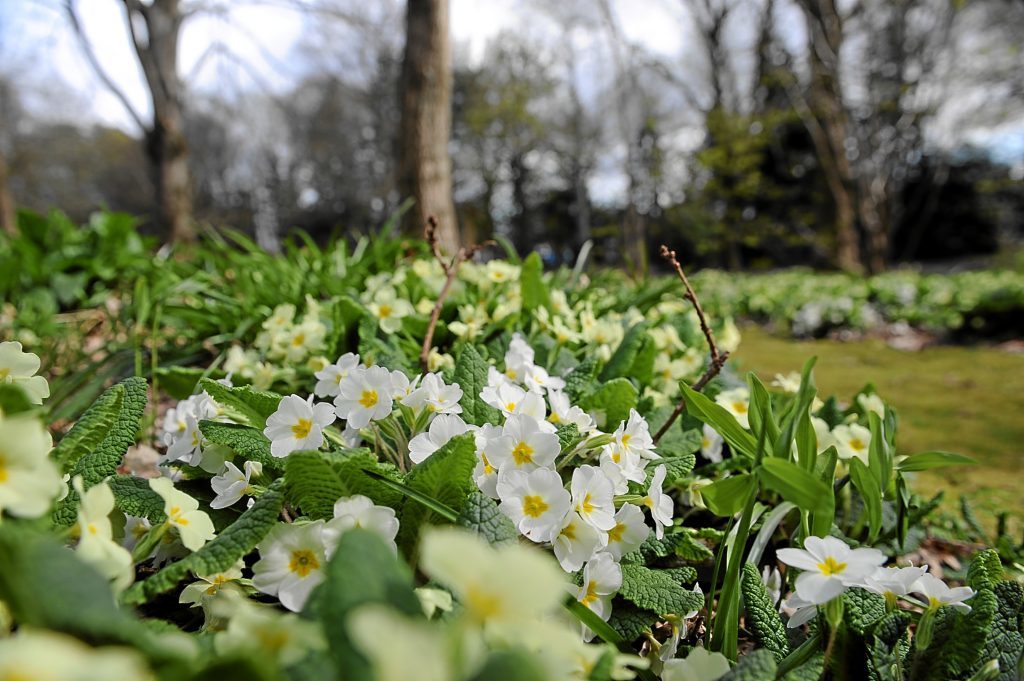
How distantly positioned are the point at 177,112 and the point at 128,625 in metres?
7.78

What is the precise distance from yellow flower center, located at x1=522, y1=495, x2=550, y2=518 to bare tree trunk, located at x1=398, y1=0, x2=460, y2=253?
291 cm

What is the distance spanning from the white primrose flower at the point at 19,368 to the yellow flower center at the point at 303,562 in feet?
1.12

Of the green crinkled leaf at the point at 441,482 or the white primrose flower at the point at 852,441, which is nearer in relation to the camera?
the green crinkled leaf at the point at 441,482

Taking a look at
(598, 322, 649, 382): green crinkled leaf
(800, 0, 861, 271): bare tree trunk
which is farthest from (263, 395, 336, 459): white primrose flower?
(800, 0, 861, 271): bare tree trunk

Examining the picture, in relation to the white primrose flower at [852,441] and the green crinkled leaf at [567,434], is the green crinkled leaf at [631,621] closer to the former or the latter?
the green crinkled leaf at [567,434]

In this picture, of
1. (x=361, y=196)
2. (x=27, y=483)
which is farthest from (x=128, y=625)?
(x=361, y=196)

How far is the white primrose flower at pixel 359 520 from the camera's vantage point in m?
0.59

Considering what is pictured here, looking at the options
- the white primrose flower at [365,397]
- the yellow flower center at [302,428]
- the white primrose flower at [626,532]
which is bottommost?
the white primrose flower at [626,532]

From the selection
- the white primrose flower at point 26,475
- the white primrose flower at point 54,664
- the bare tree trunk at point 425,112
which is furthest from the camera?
the bare tree trunk at point 425,112

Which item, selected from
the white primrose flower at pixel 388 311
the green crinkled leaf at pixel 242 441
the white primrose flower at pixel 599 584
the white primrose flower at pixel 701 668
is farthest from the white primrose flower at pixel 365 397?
the white primrose flower at pixel 388 311

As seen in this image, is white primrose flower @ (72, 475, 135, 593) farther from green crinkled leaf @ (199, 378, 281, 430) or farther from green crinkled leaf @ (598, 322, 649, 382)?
green crinkled leaf @ (598, 322, 649, 382)

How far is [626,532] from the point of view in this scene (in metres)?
0.75

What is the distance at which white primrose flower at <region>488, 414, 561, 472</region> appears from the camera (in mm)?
709

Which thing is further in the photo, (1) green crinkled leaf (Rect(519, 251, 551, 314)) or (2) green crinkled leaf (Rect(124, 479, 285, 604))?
(1) green crinkled leaf (Rect(519, 251, 551, 314))
